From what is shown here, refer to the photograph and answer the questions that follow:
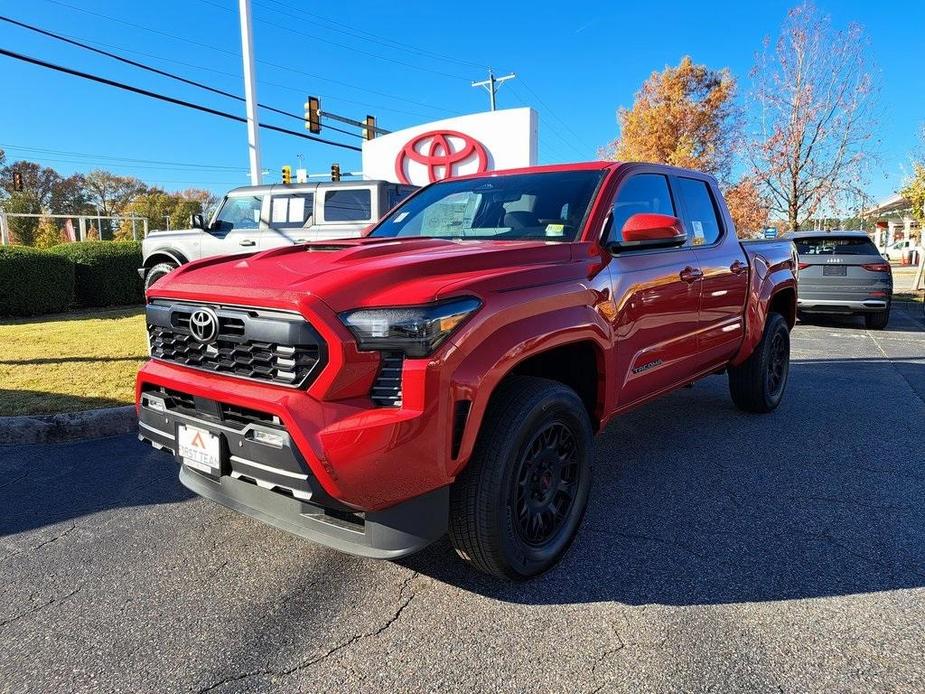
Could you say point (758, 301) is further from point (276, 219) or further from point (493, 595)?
point (276, 219)

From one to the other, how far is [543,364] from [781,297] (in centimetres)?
361

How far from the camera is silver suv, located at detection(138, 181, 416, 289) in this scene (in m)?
9.36

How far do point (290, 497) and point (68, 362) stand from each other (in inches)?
222

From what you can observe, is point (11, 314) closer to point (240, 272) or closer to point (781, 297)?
point (240, 272)

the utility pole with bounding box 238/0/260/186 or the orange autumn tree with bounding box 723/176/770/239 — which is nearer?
the utility pole with bounding box 238/0/260/186

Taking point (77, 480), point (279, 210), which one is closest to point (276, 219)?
point (279, 210)

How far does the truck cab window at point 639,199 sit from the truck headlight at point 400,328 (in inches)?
A: 58.7

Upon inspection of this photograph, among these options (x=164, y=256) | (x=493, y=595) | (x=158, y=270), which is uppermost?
(x=164, y=256)

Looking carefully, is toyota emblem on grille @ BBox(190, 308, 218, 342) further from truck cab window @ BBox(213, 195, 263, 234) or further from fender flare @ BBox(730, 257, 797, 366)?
truck cab window @ BBox(213, 195, 263, 234)

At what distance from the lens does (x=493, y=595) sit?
2605 mm

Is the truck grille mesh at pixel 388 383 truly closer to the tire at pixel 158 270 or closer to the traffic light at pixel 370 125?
the tire at pixel 158 270

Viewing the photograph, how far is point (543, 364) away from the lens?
3.10 meters

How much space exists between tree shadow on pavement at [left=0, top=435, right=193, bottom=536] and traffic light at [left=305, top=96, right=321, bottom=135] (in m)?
18.3

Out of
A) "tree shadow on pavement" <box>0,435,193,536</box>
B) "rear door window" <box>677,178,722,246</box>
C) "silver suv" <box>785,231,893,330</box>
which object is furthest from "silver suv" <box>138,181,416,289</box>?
"silver suv" <box>785,231,893,330</box>
